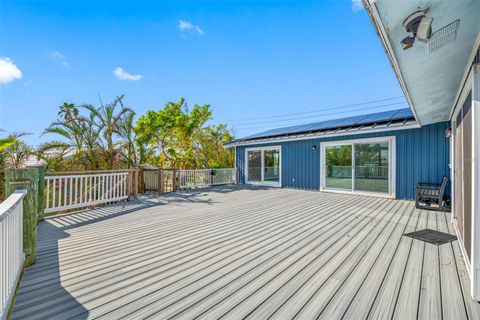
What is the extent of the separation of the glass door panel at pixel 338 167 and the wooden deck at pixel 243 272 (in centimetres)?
364

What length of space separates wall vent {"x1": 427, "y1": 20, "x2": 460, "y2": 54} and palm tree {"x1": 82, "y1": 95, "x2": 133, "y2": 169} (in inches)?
314

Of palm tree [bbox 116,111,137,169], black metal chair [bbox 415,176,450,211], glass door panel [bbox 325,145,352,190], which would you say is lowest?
black metal chair [bbox 415,176,450,211]

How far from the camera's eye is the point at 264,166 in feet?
35.5

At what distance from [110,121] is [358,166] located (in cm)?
870

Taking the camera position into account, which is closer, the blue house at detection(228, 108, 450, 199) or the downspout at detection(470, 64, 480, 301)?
the downspout at detection(470, 64, 480, 301)

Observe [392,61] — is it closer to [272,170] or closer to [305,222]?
[305,222]

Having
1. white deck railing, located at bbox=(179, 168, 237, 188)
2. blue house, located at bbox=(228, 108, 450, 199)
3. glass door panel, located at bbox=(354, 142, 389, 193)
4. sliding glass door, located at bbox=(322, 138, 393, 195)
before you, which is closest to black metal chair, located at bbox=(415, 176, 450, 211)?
blue house, located at bbox=(228, 108, 450, 199)

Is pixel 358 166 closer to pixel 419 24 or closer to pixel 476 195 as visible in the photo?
pixel 476 195

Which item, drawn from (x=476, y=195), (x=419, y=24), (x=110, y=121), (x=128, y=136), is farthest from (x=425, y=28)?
(x=128, y=136)

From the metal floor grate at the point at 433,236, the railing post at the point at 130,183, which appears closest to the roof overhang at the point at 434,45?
the metal floor grate at the point at 433,236

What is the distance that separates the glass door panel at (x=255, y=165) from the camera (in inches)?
434

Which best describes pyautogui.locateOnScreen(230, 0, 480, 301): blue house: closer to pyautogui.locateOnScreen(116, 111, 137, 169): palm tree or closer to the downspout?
the downspout

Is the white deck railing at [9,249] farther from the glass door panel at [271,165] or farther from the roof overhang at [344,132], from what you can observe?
the glass door panel at [271,165]

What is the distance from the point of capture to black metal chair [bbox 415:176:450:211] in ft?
17.2
